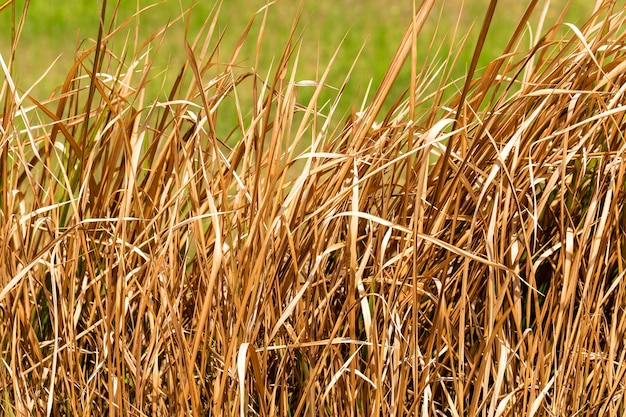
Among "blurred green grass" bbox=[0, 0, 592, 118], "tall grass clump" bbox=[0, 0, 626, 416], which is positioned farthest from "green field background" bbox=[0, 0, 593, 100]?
"tall grass clump" bbox=[0, 0, 626, 416]

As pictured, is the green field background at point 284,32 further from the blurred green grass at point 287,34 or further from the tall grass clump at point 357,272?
the tall grass clump at point 357,272

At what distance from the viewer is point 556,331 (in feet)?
3.85

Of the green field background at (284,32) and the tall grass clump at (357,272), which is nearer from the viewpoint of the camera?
the tall grass clump at (357,272)

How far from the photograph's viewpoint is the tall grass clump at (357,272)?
3.77 ft

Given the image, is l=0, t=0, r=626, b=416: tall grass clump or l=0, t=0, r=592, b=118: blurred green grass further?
l=0, t=0, r=592, b=118: blurred green grass

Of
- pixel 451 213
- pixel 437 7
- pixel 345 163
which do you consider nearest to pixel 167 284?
pixel 345 163

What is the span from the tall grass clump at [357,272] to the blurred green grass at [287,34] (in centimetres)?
331

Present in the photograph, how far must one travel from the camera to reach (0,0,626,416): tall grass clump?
1150 millimetres

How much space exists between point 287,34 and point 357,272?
14.9ft

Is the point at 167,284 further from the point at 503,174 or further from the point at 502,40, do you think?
the point at 502,40

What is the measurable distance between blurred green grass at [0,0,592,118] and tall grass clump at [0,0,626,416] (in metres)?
3.31

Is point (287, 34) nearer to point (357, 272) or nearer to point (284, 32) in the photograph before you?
point (284, 32)

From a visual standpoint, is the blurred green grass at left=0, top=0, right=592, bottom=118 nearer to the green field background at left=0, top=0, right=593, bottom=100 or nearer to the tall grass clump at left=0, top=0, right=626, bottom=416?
the green field background at left=0, top=0, right=593, bottom=100

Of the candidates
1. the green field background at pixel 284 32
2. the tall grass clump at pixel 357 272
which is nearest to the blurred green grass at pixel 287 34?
the green field background at pixel 284 32
